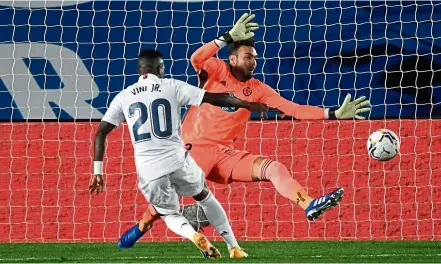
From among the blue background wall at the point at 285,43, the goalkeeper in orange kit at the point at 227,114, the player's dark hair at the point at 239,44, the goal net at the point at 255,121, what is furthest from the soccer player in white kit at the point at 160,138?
the blue background wall at the point at 285,43

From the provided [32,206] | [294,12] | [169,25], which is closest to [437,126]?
[294,12]

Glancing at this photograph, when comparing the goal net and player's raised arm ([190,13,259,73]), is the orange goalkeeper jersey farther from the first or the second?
the goal net

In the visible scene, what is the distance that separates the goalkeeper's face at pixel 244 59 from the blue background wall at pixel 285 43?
2197mm

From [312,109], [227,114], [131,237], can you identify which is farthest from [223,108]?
[131,237]

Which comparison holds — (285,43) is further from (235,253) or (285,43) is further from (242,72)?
(235,253)

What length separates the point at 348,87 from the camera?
1223cm

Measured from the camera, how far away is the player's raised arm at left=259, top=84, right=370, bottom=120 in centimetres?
876

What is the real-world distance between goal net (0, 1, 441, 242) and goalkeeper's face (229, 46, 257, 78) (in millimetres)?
2184

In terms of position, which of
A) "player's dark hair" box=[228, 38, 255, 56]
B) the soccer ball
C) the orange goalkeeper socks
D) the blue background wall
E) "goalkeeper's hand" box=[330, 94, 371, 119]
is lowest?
the orange goalkeeper socks

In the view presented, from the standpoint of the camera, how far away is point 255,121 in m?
12.3

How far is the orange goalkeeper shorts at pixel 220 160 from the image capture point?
31.6 feet

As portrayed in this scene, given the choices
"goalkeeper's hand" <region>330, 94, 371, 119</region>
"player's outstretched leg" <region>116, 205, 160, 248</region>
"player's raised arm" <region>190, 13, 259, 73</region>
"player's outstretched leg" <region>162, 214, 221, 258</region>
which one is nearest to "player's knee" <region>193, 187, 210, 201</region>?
"player's outstretched leg" <region>162, 214, 221, 258</region>

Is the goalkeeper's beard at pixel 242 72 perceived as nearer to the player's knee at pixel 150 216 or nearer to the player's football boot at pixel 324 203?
the player's knee at pixel 150 216

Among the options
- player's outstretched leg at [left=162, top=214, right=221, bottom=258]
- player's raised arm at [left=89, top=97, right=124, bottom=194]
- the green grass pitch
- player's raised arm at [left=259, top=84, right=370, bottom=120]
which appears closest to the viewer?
player's outstretched leg at [left=162, top=214, right=221, bottom=258]
